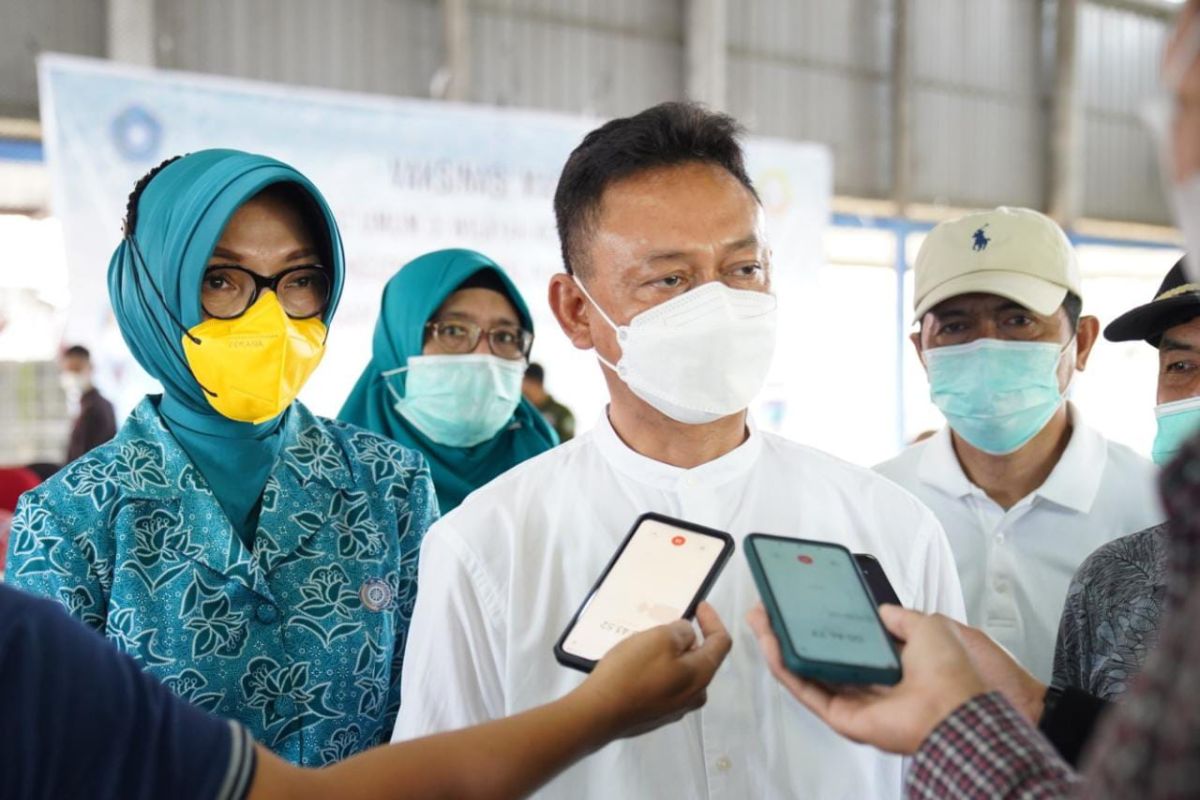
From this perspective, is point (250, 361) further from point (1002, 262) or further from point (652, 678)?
point (1002, 262)

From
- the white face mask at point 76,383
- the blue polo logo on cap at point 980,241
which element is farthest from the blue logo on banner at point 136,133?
the blue polo logo on cap at point 980,241

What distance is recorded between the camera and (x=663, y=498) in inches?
70.0

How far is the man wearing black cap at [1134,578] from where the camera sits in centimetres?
175

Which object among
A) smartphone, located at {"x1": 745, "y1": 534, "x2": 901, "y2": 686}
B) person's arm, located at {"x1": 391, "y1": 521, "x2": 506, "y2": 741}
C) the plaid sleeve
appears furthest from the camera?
person's arm, located at {"x1": 391, "y1": 521, "x2": 506, "y2": 741}

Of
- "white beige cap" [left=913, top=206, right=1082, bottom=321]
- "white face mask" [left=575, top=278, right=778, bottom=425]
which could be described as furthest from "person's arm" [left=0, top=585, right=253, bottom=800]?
"white beige cap" [left=913, top=206, right=1082, bottom=321]

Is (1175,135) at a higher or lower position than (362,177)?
lower

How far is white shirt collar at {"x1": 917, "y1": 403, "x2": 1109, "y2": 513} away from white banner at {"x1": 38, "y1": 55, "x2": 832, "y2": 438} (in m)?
4.16

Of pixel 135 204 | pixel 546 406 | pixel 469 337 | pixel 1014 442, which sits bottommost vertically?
pixel 546 406

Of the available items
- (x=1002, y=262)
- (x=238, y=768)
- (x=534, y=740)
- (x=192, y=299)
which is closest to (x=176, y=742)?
(x=238, y=768)

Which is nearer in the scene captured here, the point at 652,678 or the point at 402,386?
the point at 652,678

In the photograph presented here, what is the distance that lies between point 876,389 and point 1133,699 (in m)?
9.28

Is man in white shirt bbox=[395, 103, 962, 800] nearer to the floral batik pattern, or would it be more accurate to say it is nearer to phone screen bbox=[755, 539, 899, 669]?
the floral batik pattern

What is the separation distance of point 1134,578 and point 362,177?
518cm

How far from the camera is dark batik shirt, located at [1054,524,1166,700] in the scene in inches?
68.4
